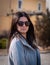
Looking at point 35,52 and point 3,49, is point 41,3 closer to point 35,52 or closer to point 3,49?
point 3,49

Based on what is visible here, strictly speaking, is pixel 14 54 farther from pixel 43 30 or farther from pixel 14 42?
pixel 43 30

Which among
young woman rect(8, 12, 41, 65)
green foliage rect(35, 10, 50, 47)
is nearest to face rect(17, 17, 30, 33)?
young woman rect(8, 12, 41, 65)

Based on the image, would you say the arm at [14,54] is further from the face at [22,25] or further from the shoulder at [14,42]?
the face at [22,25]

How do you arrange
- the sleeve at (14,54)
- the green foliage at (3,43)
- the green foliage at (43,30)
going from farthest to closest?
the green foliage at (3,43) < the green foliage at (43,30) < the sleeve at (14,54)

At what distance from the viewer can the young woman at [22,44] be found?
291 cm

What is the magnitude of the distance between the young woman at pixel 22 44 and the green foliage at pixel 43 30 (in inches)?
678

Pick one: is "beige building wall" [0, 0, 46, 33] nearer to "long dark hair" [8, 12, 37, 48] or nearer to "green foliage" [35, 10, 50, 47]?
"green foliage" [35, 10, 50, 47]

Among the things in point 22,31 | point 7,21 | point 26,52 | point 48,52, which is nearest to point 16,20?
point 22,31

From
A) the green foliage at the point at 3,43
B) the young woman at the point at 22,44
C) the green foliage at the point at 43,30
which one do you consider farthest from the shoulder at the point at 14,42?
the green foliage at the point at 3,43

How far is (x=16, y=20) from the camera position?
3133mm

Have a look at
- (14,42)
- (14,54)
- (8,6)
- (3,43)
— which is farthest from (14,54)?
(8,6)

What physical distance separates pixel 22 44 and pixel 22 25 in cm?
23

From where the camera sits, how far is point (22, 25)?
3.12 meters

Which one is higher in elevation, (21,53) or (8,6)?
(21,53)
